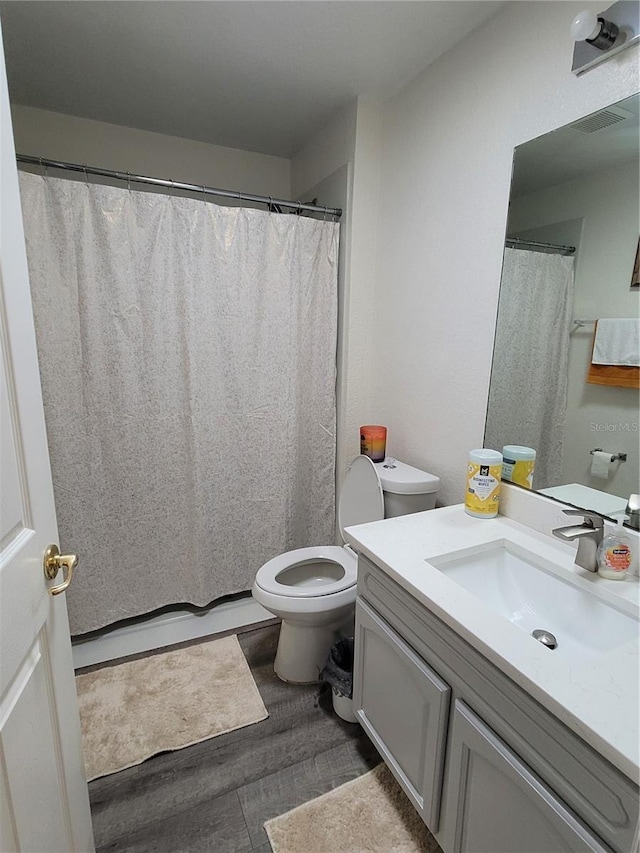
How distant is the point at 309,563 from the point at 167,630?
2.56 ft

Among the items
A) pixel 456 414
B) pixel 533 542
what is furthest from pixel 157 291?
pixel 533 542

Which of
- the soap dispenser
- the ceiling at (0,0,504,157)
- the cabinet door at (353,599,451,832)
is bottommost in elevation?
the cabinet door at (353,599,451,832)

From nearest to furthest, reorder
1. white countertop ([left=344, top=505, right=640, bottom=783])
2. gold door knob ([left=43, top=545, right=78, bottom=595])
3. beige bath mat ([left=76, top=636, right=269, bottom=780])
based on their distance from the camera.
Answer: white countertop ([left=344, top=505, right=640, bottom=783])
gold door knob ([left=43, top=545, right=78, bottom=595])
beige bath mat ([left=76, top=636, right=269, bottom=780])

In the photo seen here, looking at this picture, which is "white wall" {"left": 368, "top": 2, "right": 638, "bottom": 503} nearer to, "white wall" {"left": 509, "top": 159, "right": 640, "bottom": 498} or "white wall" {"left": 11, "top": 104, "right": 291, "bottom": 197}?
"white wall" {"left": 509, "top": 159, "right": 640, "bottom": 498}

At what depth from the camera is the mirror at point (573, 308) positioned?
3.42ft

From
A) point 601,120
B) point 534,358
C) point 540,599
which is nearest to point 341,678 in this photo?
point 540,599

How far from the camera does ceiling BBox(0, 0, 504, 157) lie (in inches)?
51.8

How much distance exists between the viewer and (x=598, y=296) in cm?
110

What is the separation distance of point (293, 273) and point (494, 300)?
0.98 metres

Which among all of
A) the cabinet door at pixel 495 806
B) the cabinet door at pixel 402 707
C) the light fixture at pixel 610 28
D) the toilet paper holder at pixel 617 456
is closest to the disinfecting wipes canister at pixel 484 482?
the toilet paper holder at pixel 617 456

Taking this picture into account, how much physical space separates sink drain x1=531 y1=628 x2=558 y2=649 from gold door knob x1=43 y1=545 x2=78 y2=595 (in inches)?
40.9

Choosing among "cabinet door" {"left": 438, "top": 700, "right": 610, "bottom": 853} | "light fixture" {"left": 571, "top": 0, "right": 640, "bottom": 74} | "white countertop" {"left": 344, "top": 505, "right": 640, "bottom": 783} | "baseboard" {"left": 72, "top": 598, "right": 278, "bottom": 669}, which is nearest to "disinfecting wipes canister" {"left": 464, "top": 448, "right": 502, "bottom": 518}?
"white countertop" {"left": 344, "top": 505, "right": 640, "bottom": 783}

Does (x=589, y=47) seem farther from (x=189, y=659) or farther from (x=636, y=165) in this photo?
(x=189, y=659)

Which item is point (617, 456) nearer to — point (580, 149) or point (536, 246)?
point (536, 246)
